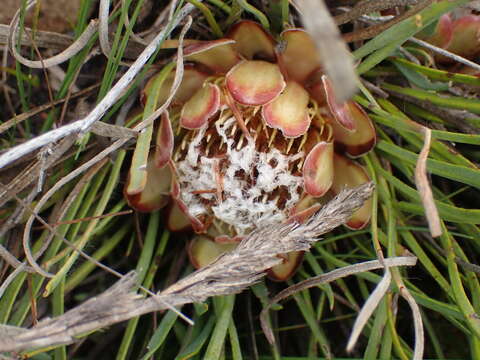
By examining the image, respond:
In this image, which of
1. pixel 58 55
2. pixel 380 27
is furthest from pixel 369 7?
pixel 58 55

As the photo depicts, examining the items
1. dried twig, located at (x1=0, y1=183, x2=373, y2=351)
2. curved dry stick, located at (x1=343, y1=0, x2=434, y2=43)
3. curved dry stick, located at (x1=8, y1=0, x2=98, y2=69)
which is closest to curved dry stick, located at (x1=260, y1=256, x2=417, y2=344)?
dried twig, located at (x1=0, y1=183, x2=373, y2=351)

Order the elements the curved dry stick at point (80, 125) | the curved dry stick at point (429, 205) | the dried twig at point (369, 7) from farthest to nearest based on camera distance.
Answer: the dried twig at point (369, 7), the curved dry stick at point (80, 125), the curved dry stick at point (429, 205)

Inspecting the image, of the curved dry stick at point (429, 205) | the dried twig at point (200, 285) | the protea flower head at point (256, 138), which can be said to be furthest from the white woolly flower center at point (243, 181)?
the curved dry stick at point (429, 205)

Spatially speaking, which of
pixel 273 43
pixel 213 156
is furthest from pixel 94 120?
pixel 273 43

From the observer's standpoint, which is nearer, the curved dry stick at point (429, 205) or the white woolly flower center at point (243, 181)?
the curved dry stick at point (429, 205)

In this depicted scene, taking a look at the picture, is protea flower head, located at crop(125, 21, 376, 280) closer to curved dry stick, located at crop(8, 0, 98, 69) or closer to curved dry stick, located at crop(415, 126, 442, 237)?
curved dry stick, located at crop(8, 0, 98, 69)

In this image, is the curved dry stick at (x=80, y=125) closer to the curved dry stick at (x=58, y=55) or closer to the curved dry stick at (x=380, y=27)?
the curved dry stick at (x=58, y=55)

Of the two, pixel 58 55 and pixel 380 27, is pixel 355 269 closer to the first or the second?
pixel 380 27
